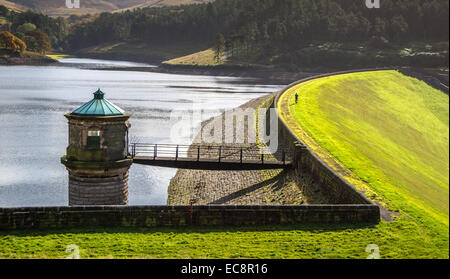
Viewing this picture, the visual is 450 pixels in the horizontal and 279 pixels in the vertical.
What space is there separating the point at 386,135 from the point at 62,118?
4628 centimetres

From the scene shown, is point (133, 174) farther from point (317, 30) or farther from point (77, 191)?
point (317, 30)

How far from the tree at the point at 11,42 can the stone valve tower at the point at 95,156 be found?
502 feet

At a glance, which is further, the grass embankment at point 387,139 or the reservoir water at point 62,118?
the reservoir water at point 62,118

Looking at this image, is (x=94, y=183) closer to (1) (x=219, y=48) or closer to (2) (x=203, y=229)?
(2) (x=203, y=229)

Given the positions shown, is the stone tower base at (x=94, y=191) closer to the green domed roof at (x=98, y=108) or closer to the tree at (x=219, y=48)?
the green domed roof at (x=98, y=108)

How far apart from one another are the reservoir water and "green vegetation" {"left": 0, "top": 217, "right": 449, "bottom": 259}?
17758 mm

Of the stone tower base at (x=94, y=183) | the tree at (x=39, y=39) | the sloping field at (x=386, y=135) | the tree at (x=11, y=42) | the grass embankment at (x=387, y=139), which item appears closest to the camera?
the sloping field at (x=386, y=135)

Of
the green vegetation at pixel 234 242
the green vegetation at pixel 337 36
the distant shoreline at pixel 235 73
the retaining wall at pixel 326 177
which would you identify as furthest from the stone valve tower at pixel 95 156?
the distant shoreline at pixel 235 73

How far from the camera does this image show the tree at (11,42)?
163m

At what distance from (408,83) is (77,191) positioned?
8673cm

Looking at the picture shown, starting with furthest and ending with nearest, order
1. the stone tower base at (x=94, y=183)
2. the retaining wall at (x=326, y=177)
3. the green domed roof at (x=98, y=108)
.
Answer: the retaining wall at (x=326, y=177), the green domed roof at (x=98, y=108), the stone tower base at (x=94, y=183)

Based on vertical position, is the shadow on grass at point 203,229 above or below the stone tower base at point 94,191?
below

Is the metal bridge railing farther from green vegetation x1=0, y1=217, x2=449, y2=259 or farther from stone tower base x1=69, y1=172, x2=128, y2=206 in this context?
green vegetation x1=0, y1=217, x2=449, y2=259

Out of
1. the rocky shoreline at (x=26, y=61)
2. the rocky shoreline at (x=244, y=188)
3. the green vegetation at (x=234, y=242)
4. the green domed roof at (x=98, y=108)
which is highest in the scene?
the rocky shoreline at (x=26, y=61)
